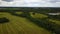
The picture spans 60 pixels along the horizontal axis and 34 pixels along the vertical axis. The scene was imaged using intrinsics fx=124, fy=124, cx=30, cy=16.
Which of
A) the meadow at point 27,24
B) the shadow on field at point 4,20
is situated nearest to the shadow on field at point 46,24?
the meadow at point 27,24

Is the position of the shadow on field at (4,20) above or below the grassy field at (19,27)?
above

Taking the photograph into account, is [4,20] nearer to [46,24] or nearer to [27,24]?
[27,24]

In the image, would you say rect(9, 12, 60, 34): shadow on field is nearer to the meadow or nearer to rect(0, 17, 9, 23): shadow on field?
the meadow

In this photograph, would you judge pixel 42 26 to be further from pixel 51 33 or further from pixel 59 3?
pixel 59 3

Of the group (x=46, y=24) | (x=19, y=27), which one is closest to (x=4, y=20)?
(x=19, y=27)

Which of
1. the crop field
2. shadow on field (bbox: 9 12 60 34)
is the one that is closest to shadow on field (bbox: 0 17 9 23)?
the crop field

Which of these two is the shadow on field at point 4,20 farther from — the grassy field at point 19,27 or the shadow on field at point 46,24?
the shadow on field at point 46,24
